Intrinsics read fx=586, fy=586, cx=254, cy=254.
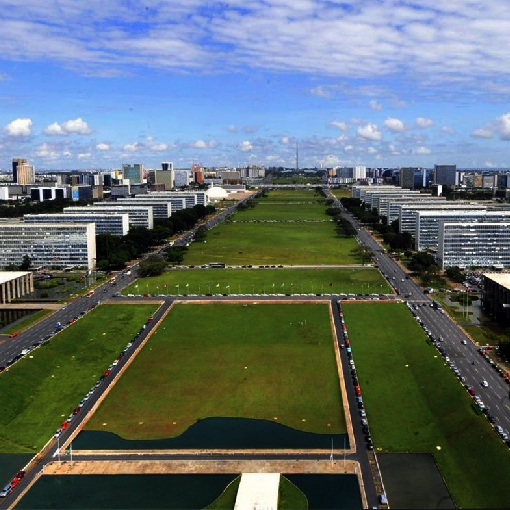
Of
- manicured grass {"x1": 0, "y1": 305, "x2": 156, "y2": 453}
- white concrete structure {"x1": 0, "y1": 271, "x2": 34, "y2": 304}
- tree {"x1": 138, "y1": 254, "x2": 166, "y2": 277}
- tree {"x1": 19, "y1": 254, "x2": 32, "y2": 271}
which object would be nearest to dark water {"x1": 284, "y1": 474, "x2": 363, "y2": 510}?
manicured grass {"x1": 0, "y1": 305, "x2": 156, "y2": 453}

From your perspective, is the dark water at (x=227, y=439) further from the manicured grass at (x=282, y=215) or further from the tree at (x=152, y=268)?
the manicured grass at (x=282, y=215)

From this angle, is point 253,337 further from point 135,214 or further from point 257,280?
point 135,214

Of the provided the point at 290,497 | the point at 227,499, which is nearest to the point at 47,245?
the point at 227,499

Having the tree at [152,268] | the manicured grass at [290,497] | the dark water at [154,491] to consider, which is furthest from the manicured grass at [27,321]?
the manicured grass at [290,497]

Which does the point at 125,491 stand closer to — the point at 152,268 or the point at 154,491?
the point at 154,491

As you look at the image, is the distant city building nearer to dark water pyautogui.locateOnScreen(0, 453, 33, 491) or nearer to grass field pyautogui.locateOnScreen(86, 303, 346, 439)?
grass field pyautogui.locateOnScreen(86, 303, 346, 439)

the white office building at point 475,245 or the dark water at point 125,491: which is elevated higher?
the white office building at point 475,245
